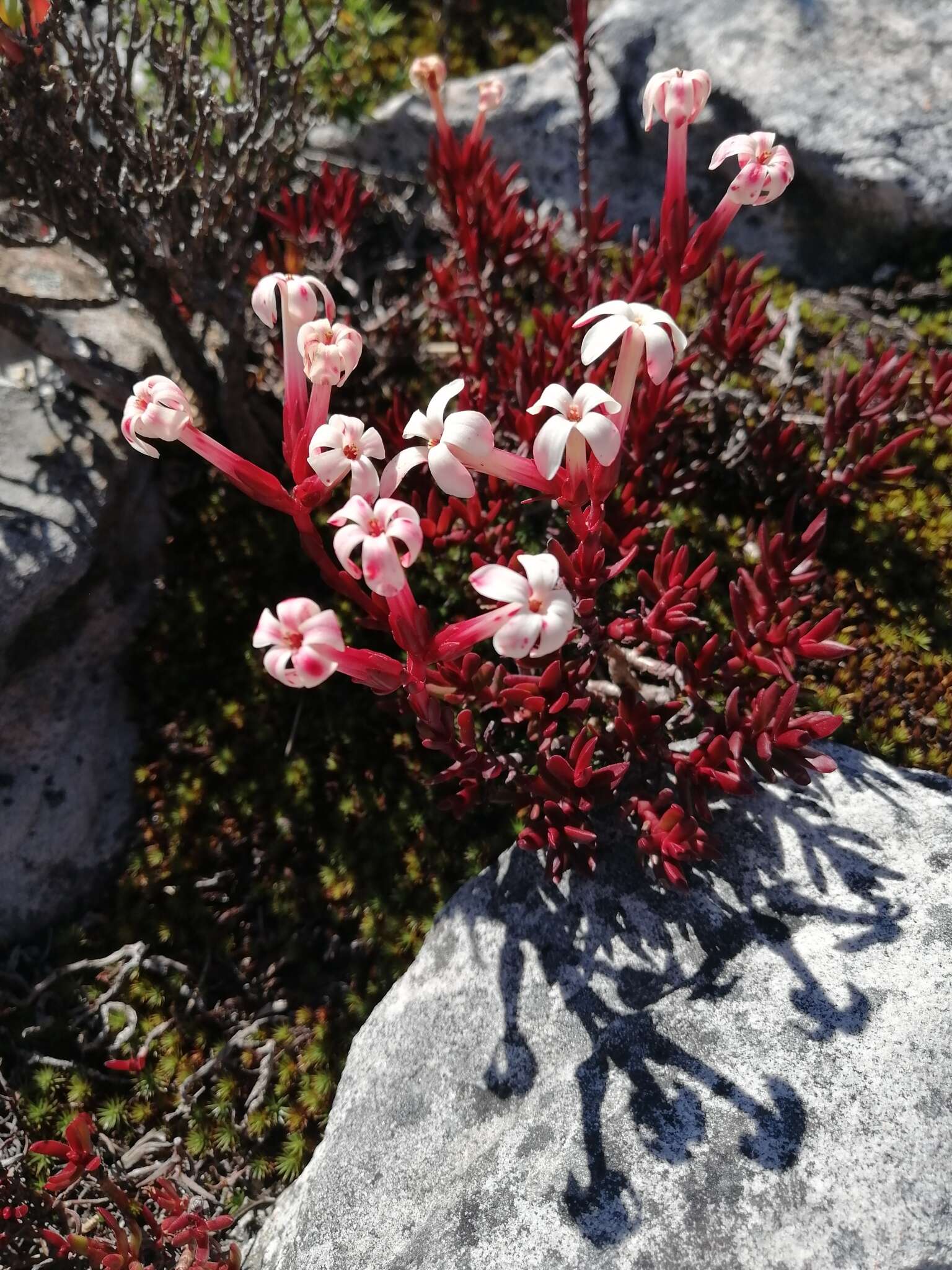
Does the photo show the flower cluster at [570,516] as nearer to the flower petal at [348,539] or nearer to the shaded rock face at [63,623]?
the flower petal at [348,539]

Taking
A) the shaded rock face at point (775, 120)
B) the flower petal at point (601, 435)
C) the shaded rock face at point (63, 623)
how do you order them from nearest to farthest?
1. the flower petal at point (601, 435)
2. the shaded rock face at point (63, 623)
3. the shaded rock face at point (775, 120)

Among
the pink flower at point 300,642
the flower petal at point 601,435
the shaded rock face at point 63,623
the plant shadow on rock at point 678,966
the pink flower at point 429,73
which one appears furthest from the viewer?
the pink flower at point 429,73

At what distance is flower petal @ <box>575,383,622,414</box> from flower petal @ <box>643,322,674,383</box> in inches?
5.0

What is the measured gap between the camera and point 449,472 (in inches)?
85.6

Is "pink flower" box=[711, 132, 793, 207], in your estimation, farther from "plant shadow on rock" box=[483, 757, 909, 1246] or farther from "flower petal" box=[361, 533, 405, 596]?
"plant shadow on rock" box=[483, 757, 909, 1246]

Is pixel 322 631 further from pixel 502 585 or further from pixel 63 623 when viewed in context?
pixel 63 623

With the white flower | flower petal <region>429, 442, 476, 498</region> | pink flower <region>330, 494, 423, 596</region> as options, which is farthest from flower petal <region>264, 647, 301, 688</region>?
the white flower

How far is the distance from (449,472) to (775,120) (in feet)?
11.0

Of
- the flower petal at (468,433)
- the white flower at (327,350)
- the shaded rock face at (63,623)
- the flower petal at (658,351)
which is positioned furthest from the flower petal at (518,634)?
the shaded rock face at (63,623)

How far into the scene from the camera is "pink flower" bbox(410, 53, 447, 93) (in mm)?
3607

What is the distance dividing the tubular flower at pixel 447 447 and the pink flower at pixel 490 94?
7.48 feet

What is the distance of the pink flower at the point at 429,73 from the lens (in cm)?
361

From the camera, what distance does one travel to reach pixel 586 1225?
2355 millimetres

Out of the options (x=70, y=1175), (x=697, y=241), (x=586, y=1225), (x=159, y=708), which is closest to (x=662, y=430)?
(x=697, y=241)
